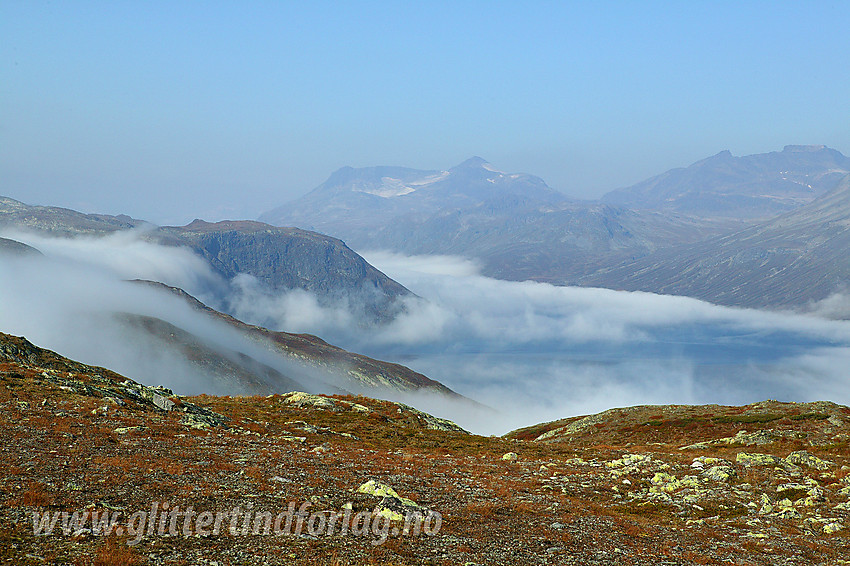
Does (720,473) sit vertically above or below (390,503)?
above

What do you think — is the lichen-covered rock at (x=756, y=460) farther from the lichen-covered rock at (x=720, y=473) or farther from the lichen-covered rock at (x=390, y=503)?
the lichen-covered rock at (x=390, y=503)

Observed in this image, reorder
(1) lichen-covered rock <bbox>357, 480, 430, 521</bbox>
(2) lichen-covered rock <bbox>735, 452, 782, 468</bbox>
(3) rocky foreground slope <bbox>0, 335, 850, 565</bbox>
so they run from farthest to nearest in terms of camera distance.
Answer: (2) lichen-covered rock <bbox>735, 452, 782, 468</bbox>, (1) lichen-covered rock <bbox>357, 480, 430, 521</bbox>, (3) rocky foreground slope <bbox>0, 335, 850, 565</bbox>

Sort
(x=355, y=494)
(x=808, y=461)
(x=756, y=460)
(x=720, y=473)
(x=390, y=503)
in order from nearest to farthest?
(x=390, y=503)
(x=355, y=494)
(x=720, y=473)
(x=808, y=461)
(x=756, y=460)

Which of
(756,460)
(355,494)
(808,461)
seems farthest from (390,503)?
(808,461)

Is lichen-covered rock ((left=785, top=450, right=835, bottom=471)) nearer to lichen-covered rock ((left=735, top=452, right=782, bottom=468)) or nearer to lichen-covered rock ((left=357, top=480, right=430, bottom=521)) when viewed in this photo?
lichen-covered rock ((left=735, top=452, right=782, bottom=468))

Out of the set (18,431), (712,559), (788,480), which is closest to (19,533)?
(18,431)

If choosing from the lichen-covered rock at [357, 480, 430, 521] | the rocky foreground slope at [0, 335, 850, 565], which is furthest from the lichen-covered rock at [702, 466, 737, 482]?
the lichen-covered rock at [357, 480, 430, 521]

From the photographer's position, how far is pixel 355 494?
29.5 m

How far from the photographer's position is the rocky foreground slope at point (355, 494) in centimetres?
2155

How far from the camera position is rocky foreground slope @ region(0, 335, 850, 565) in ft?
70.7

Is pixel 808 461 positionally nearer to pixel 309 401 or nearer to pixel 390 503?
pixel 390 503

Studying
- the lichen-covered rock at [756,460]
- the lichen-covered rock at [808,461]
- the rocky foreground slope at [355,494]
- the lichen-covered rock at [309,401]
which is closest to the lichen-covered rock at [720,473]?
the rocky foreground slope at [355,494]

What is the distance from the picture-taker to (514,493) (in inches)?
1377

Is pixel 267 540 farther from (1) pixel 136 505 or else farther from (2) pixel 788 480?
(2) pixel 788 480
